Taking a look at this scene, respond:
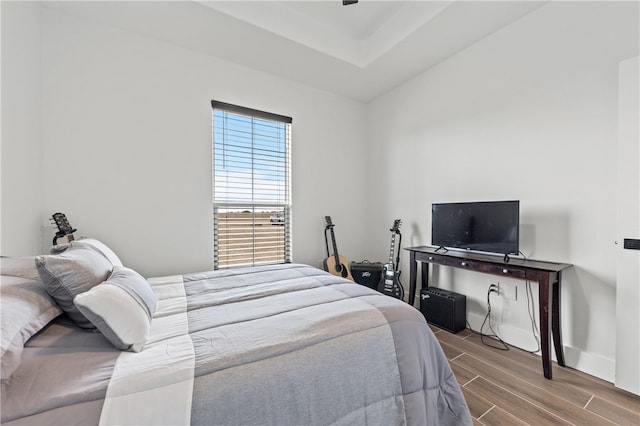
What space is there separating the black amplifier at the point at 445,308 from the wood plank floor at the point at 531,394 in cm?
37

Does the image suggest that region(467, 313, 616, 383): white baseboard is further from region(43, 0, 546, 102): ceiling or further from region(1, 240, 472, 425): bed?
region(43, 0, 546, 102): ceiling

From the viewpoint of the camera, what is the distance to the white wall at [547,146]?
1.84 meters

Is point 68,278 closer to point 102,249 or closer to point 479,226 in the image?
point 102,249

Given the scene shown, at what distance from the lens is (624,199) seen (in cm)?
168

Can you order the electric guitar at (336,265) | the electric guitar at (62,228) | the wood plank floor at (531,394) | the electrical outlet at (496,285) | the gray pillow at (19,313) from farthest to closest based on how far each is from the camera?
1. the electric guitar at (336,265)
2. the electrical outlet at (496,285)
3. the electric guitar at (62,228)
4. the wood plank floor at (531,394)
5. the gray pillow at (19,313)

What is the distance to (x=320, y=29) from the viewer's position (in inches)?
106

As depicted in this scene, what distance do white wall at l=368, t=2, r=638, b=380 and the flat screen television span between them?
0.85ft

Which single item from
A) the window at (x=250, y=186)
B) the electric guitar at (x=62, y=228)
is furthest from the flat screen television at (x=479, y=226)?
the electric guitar at (x=62, y=228)

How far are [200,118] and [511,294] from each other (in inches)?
134

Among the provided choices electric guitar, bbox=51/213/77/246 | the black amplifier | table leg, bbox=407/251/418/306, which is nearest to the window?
electric guitar, bbox=51/213/77/246

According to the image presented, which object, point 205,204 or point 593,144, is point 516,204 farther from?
point 205,204

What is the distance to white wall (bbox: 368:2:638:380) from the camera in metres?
1.84

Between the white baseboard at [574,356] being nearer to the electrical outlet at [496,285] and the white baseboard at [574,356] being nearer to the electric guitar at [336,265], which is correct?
the electrical outlet at [496,285]

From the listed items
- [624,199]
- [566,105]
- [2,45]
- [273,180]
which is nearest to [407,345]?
[624,199]
